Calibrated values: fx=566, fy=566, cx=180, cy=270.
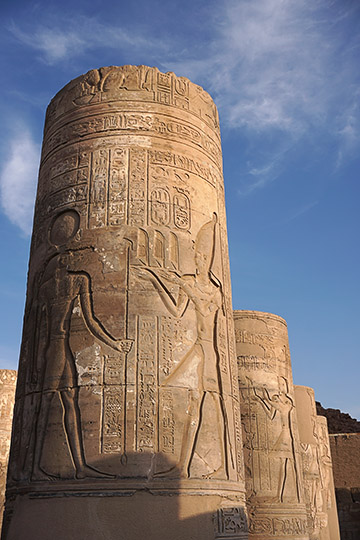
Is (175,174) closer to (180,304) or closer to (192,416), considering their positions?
(180,304)

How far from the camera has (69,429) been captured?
186 inches

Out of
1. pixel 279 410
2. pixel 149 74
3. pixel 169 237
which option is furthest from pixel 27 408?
pixel 279 410

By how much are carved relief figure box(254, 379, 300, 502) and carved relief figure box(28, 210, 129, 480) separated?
5.62 metres

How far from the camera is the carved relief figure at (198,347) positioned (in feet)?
15.9

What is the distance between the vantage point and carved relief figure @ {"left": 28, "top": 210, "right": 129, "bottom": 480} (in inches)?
185

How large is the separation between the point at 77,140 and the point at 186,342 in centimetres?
242

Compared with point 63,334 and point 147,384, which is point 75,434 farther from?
point 63,334

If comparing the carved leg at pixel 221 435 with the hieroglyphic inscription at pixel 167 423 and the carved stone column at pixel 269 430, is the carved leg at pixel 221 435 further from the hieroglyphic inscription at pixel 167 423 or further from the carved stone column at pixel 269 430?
the carved stone column at pixel 269 430

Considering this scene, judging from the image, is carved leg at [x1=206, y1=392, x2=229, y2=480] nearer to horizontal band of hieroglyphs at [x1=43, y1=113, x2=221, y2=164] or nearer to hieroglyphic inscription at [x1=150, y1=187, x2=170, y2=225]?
hieroglyphic inscription at [x1=150, y1=187, x2=170, y2=225]

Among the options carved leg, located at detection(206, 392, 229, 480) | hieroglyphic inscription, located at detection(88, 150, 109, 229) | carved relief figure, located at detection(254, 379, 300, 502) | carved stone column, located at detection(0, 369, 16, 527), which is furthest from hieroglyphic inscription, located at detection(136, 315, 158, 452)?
carved stone column, located at detection(0, 369, 16, 527)

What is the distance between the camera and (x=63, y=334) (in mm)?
5113

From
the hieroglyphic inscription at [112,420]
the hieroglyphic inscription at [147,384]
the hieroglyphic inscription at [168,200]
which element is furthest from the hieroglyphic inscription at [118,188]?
the hieroglyphic inscription at [112,420]

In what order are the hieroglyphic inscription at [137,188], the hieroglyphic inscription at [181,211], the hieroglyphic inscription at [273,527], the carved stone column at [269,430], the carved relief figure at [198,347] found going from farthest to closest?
the carved stone column at [269,430], the hieroglyphic inscription at [273,527], the hieroglyphic inscription at [181,211], the hieroglyphic inscription at [137,188], the carved relief figure at [198,347]

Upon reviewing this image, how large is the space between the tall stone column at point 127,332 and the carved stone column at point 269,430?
14.2 ft
